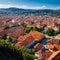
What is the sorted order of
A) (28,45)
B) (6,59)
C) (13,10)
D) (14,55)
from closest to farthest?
1. (6,59)
2. (14,55)
3. (28,45)
4. (13,10)

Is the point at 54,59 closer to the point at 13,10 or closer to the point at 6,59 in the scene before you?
the point at 6,59

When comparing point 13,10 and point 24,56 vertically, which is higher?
point 24,56

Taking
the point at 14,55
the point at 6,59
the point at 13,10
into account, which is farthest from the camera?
the point at 13,10

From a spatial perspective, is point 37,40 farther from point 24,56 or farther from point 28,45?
point 24,56

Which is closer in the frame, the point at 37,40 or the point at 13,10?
the point at 37,40

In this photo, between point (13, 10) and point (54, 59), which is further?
point (13, 10)

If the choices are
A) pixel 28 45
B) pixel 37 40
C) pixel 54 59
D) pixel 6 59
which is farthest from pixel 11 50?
pixel 37 40

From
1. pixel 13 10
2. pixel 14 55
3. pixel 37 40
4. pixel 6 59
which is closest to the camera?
pixel 6 59

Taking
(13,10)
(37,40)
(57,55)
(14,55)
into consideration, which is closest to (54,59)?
(57,55)

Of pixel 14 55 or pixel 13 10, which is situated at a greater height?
pixel 14 55
